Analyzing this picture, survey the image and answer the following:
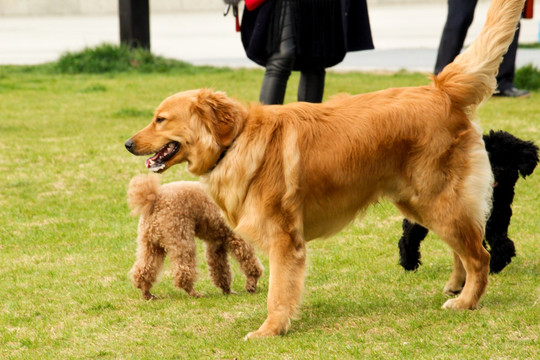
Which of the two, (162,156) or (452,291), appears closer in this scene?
(162,156)

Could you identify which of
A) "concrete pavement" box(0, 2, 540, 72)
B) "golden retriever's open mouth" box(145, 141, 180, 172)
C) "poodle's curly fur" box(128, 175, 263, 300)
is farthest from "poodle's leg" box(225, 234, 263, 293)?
"concrete pavement" box(0, 2, 540, 72)

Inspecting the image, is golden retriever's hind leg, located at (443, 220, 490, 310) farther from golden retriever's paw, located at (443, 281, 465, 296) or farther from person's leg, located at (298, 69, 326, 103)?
person's leg, located at (298, 69, 326, 103)

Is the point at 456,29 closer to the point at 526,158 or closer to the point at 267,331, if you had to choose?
the point at 526,158

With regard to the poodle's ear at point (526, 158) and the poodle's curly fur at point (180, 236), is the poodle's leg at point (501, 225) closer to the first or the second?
the poodle's ear at point (526, 158)

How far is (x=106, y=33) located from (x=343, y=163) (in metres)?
22.1

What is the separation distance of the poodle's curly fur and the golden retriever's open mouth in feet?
2.12

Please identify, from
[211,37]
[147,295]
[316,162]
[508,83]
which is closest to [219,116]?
[316,162]

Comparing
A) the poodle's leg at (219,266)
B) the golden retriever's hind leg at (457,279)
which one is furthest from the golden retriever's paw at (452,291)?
the poodle's leg at (219,266)

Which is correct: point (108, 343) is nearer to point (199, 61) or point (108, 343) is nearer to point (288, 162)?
point (288, 162)

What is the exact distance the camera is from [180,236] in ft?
15.8

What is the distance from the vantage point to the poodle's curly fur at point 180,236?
4.79 metres

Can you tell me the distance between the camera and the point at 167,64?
14.6 m

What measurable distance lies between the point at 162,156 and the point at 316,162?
79 cm

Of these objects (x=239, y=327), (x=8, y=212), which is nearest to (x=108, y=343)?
(x=239, y=327)
